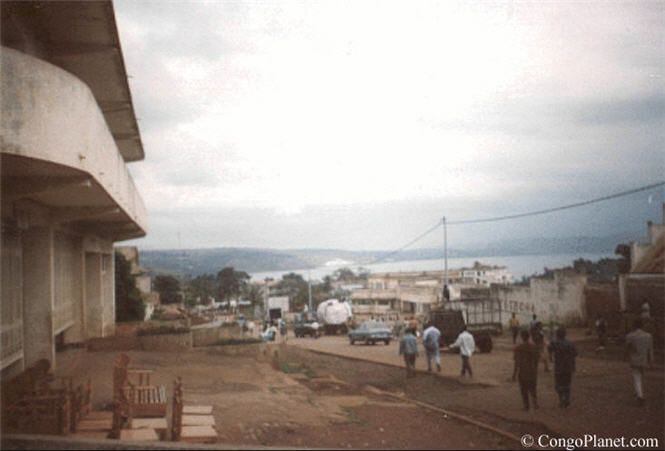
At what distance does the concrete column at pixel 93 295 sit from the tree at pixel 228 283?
60032mm

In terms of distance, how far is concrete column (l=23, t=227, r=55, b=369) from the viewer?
42.9ft

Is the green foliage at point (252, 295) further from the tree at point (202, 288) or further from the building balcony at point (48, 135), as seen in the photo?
the building balcony at point (48, 135)

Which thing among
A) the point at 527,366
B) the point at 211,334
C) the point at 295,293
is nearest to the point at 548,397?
the point at 527,366

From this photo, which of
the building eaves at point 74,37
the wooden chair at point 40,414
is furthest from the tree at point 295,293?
the wooden chair at point 40,414

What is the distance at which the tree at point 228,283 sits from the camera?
83.2 metres

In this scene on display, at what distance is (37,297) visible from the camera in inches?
520

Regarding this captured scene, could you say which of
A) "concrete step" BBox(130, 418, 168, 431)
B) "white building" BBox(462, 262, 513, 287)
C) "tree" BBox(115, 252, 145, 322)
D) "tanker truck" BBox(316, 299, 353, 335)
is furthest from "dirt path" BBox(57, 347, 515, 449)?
"white building" BBox(462, 262, 513, 287)

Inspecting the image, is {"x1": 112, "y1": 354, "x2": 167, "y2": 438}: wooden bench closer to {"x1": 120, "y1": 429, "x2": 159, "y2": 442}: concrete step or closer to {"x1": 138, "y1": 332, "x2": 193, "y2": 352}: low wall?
{"x1": 120, "y1": 429, "x2": 159, "y2": 442}: concrete step

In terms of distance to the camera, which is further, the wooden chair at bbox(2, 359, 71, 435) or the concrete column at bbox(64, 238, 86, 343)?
the concrete column at bbox(64, 238, 86, 343)

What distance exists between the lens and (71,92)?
8.23m

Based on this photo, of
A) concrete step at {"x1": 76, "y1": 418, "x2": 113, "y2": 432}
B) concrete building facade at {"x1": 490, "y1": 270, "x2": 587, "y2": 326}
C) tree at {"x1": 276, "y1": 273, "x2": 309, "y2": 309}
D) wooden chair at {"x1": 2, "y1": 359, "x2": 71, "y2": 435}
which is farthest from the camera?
tree at {"x1": 276, "y1": 273, "x2": 309, "y2": 309}

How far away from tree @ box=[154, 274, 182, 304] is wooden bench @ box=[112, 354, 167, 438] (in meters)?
60.6

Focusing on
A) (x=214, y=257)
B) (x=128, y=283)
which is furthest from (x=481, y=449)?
(x=214, y=257)

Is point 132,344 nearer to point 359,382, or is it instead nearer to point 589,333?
point 359,382
